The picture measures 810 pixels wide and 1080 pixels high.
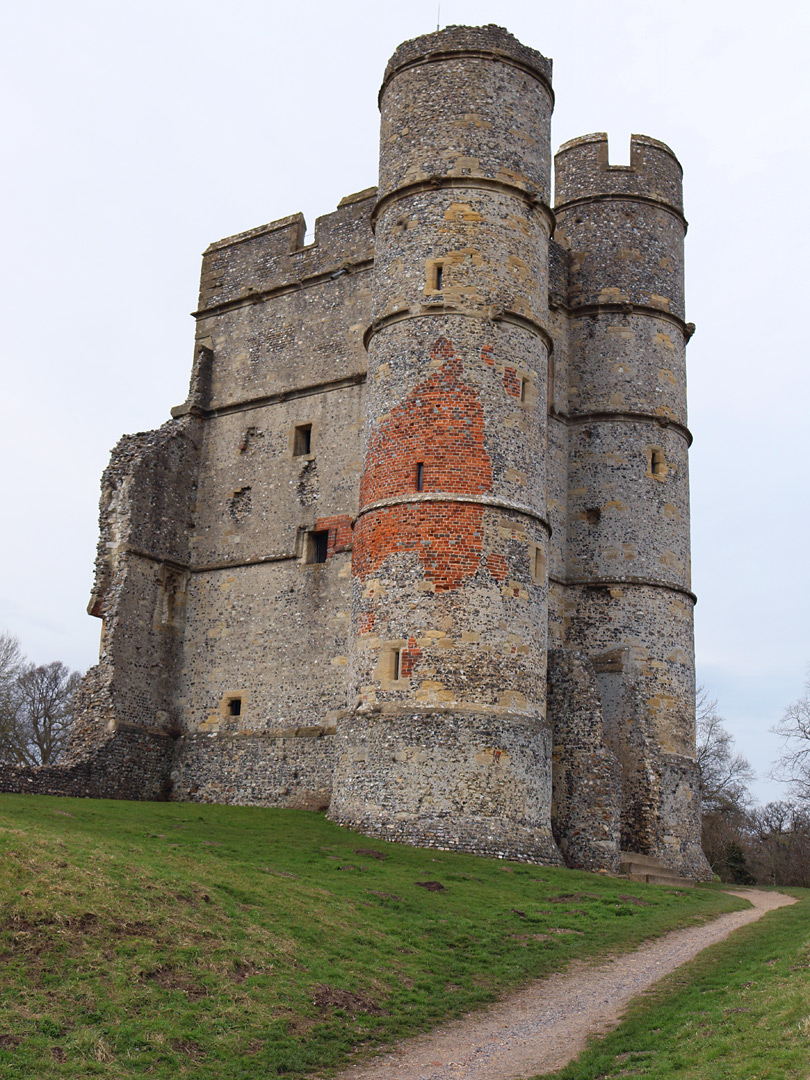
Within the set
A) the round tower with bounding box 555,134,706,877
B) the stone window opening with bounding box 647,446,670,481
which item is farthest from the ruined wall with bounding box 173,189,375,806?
the stone window opening with bounding box 647,446,670,481

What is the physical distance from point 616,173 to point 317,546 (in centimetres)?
1344

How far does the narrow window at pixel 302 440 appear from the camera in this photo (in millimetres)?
28641

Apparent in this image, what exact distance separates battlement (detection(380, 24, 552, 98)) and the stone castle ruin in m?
0.08

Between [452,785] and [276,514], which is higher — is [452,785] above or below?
below

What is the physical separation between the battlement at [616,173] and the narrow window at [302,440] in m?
9.82

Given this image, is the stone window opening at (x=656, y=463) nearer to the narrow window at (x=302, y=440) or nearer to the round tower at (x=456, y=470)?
the round tower at (x=456, y=470)

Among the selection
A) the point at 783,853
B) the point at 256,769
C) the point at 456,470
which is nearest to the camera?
the point at 456,470

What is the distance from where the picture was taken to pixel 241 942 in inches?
458

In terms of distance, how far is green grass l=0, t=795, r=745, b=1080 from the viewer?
A: 9.36 metres

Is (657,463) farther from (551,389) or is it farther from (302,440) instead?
(302,440)

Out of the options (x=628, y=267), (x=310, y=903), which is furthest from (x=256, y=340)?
(x=310, y=903)

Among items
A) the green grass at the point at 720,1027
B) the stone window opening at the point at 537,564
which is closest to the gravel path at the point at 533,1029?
the green grass at the point at 720,1027

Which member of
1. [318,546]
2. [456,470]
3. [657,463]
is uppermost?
[657,463]

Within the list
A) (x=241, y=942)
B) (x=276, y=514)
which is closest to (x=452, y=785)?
(x=241, y=942)
